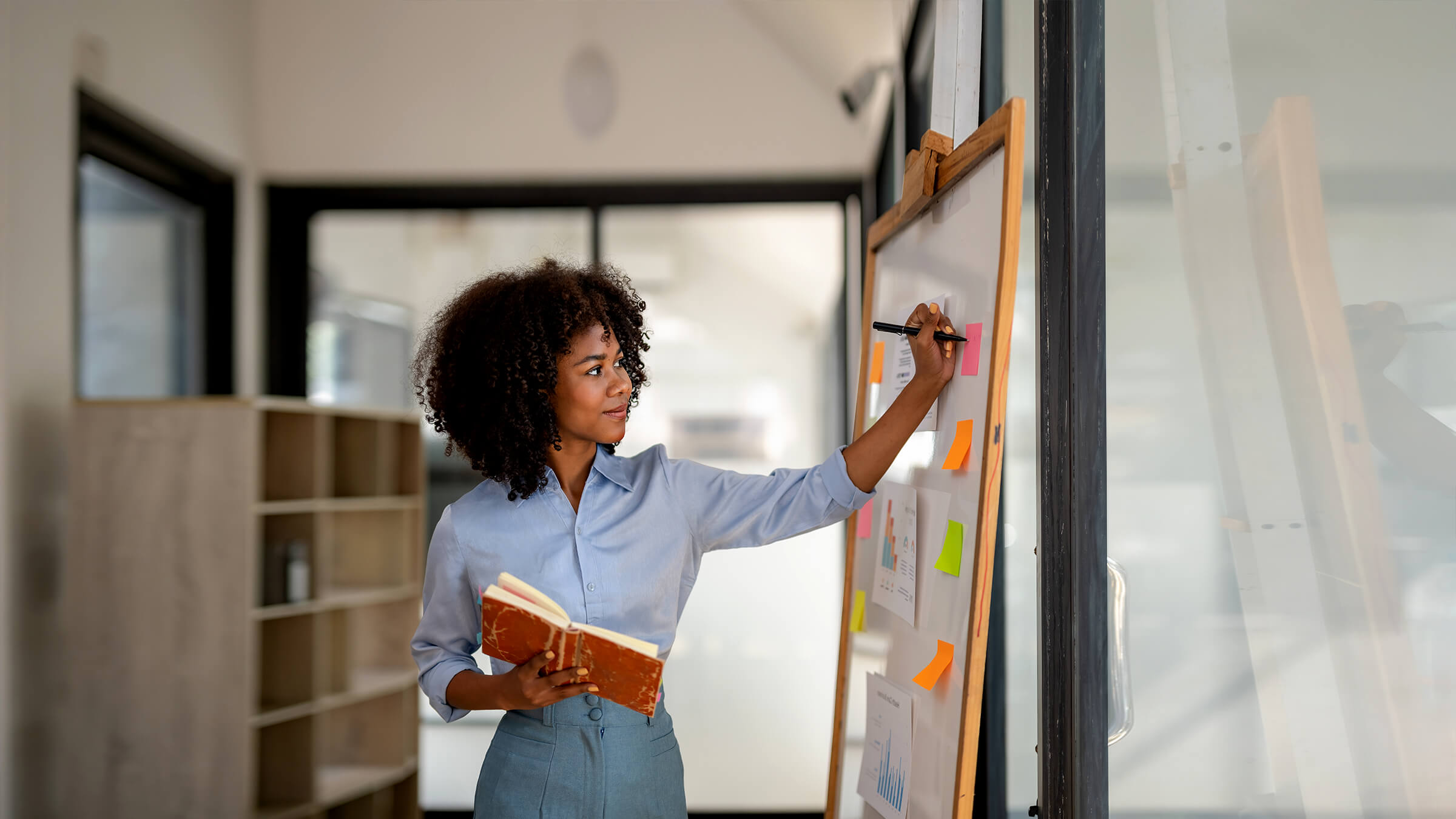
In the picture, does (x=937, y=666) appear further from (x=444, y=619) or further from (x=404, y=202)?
(x=404, y=202)

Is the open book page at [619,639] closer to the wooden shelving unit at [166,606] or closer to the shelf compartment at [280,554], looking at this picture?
the wooden shelving unit at [166,606]

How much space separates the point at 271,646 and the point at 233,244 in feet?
5.11

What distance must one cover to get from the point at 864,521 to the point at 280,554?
1.96 metres

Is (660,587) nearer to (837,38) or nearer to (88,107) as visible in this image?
(837,38)

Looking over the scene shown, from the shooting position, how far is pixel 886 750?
57.1 inches

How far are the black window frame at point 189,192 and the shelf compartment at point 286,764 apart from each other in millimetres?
1181

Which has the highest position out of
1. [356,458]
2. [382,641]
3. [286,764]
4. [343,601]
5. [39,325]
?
[39,325]

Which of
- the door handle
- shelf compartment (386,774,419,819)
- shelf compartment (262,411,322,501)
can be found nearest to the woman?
the door handle

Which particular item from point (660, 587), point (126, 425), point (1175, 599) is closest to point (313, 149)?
point (126, 425)

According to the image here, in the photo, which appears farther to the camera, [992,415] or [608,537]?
[608,537]

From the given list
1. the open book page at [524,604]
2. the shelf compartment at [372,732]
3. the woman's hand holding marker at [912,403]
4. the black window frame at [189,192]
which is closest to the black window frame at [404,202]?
the black window frame at [189,192]

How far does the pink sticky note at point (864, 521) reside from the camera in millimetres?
1714

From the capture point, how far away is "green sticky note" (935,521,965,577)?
47.8 inches

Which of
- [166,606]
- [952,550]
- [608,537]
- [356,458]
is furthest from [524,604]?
Answer: [356,458]
